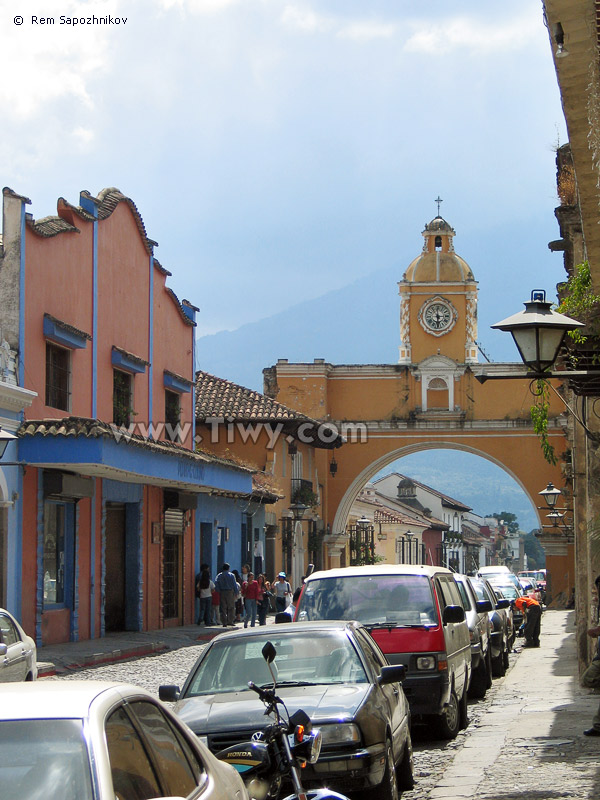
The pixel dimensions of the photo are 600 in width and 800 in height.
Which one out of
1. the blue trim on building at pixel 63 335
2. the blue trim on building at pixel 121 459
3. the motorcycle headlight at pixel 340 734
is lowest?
the motorcycle headlight at pixel 340 734

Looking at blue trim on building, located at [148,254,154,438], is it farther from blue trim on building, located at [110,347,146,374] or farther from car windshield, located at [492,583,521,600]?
car windshield, located at [492,583,521,600]

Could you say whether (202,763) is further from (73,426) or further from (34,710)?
(73,426)

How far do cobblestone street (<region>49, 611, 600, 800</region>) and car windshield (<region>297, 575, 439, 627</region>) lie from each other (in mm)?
1204

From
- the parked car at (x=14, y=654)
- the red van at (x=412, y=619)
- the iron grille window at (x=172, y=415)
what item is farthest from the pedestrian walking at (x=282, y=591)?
the red van at (x=412, y=619)

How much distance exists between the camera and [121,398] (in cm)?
2589

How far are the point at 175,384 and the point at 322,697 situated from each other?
21.9 m

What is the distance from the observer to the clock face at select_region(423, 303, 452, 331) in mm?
52938

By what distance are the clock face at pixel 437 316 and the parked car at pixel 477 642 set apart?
1446 inches

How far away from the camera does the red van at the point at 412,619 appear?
439 inches

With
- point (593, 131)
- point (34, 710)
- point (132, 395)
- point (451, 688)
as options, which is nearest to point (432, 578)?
point (451, 688)

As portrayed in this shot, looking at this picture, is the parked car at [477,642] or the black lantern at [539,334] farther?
the parked car at [477,642]

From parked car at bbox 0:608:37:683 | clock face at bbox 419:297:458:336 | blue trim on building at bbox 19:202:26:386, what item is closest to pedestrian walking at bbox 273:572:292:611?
blue trim on building at bbox 19:202:26:386

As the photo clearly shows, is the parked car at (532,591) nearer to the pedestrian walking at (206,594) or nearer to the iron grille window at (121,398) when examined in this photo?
the pedestrian walking at (206,594)

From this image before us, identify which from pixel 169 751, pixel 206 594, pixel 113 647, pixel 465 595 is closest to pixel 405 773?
pixel 169 751
